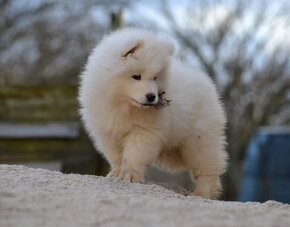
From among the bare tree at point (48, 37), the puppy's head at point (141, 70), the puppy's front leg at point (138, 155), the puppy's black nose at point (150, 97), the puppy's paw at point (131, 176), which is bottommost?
the puppy's paw at point (131, 176)

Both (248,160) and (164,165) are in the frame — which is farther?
(248,160)

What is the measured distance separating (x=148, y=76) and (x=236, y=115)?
50.2 feet

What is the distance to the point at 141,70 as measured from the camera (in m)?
5.51

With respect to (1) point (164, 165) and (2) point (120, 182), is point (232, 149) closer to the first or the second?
(1) point (164, 165)

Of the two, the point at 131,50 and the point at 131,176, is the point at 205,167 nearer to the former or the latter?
the point at 131,176

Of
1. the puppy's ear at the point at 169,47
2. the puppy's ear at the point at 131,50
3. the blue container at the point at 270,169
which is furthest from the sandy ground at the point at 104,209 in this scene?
the blue container at the point at 270,169

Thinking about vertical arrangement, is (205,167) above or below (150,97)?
below

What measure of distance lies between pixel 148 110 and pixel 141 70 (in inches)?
15.0

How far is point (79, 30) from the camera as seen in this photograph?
20.8m

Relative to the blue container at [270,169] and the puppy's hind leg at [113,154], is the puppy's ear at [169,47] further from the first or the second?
the blue container at [270,169]

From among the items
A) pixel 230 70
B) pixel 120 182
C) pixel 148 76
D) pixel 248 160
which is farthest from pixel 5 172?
pixel 230 70

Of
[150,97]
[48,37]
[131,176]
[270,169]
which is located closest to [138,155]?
[131,176]

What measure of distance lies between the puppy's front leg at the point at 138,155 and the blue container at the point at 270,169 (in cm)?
789

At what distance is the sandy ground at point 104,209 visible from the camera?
3.69m
